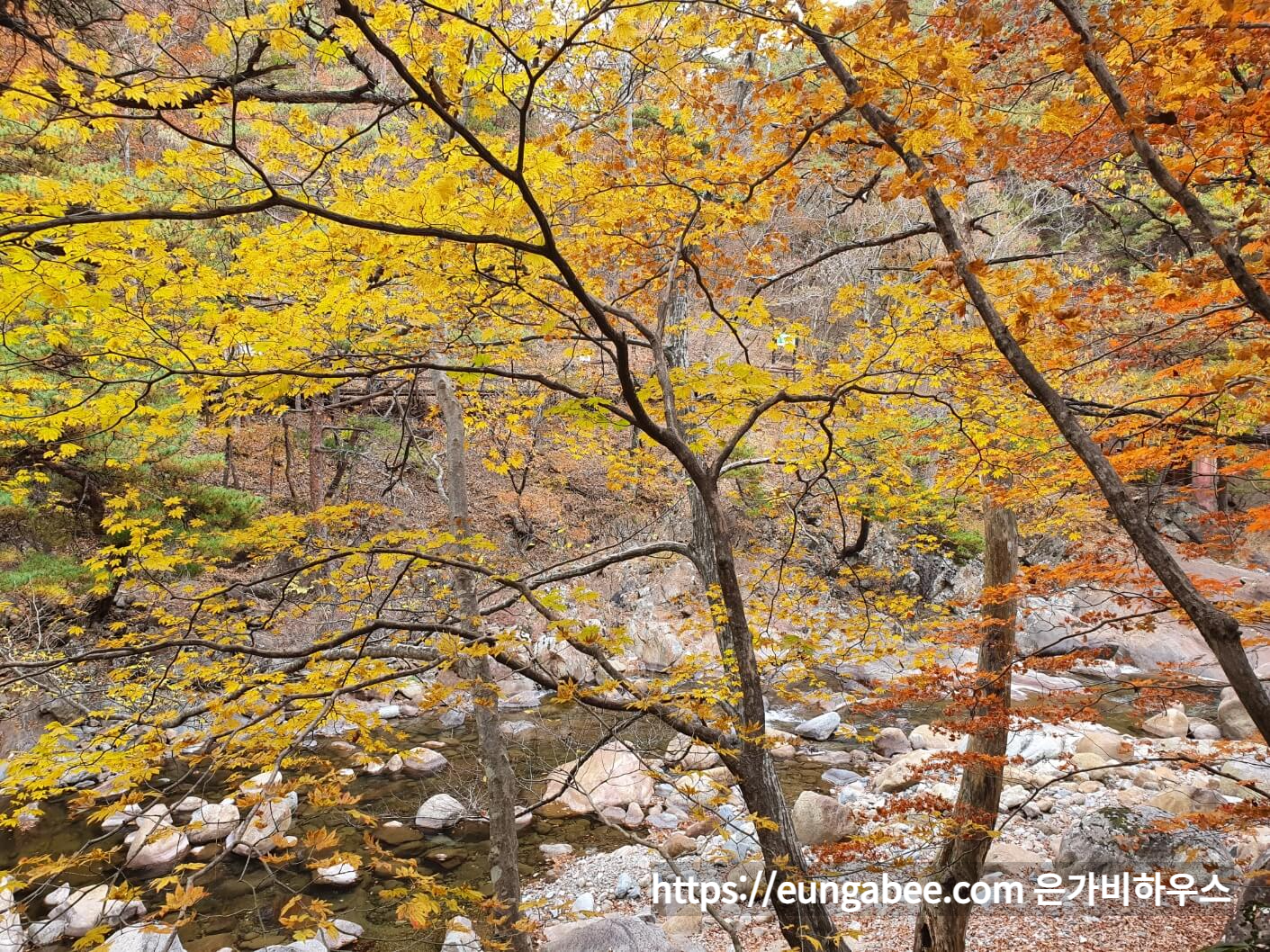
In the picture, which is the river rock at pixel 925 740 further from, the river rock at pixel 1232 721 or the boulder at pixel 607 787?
the boulder at pixel 607 787

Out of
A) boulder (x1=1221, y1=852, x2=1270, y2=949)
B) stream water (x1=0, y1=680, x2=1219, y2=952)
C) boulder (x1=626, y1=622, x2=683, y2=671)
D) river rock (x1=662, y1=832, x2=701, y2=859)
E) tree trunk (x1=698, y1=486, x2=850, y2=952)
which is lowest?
river rock (x1=662, y1=832, x2=701, y2=859)

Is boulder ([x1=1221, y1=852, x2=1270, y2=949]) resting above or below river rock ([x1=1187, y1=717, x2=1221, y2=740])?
above

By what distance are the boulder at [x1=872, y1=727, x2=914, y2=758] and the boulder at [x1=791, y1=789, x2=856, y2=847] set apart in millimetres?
2903

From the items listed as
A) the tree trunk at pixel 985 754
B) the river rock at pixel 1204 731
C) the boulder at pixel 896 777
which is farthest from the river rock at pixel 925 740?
the tree trunk at pixel 985 754

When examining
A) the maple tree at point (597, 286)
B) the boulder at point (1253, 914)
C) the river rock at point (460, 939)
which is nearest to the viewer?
the maple tree at point (597, 286)

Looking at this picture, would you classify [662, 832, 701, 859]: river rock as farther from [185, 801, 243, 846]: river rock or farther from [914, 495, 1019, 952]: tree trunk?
[185, 801, 243, 846]: river rock

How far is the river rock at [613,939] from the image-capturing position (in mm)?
5176

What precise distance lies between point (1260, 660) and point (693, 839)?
11.8 meters

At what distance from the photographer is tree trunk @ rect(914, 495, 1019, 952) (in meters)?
4.82

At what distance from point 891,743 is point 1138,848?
14.0 ft

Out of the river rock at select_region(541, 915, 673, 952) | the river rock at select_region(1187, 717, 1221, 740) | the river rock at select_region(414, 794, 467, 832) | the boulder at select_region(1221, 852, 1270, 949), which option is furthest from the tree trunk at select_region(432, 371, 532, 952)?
the river rock at select_region(1187, 717, 1221, 740)

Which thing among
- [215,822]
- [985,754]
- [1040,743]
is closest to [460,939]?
[215,822]

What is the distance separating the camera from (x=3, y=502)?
796 centimetres

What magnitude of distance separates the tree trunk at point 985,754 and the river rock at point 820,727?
5325 millimetres
